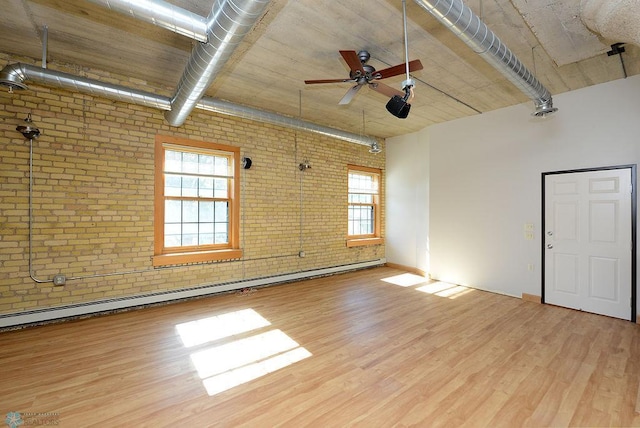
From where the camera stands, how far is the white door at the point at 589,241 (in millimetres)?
4105

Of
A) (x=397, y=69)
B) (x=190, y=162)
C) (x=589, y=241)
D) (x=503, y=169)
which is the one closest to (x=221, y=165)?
(x=190, y=162)

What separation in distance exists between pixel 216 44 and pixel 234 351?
299cm

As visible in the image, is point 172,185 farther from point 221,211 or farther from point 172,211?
point 221,211

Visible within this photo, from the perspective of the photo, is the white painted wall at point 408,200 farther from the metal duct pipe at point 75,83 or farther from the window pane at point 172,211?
the metal duct pipe at point 75,83

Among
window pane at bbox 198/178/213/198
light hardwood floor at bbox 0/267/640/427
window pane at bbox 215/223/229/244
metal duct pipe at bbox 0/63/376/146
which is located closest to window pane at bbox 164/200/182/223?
window pane at bbox 198/178/213/198

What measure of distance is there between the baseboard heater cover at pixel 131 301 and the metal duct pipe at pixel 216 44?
286cm

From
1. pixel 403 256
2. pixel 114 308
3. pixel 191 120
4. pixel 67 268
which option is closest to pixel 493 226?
pixel 403 256

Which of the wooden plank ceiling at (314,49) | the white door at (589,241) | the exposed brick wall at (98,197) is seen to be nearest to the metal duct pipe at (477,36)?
the wooden plank ceiling at (314,49)

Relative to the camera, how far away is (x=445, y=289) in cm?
561

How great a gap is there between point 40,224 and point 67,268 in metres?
0.65

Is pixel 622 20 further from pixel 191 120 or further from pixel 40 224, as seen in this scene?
pixel 40 224

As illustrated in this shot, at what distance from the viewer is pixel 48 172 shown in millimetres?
3736

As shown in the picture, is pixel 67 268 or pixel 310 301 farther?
pixel 310 301

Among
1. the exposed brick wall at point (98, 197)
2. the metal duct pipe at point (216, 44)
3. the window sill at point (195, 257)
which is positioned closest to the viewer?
the metal duct pipe at point (216, 44)
